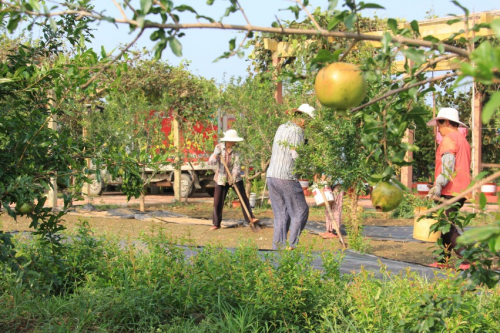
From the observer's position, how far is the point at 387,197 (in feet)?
5.41

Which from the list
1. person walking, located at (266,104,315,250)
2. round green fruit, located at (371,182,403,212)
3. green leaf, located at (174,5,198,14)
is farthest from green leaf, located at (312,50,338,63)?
person walking, located at (266,104,315,250)

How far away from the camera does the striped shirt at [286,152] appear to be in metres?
5.99

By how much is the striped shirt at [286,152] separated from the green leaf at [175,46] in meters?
4.61

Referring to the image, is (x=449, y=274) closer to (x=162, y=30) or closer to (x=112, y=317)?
(x=112, y=317)

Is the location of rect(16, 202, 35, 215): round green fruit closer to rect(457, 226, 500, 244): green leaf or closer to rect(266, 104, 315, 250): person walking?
rect(457, 226, 500, 244): green leaf

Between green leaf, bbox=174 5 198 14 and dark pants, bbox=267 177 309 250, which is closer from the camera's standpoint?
green leaf, bbox=174 5 198 14

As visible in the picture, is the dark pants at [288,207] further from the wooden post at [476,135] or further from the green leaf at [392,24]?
the wooden post at [476,135]

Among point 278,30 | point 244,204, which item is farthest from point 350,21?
point 244,204

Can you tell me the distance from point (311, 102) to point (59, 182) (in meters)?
5.37

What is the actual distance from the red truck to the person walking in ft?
17.7

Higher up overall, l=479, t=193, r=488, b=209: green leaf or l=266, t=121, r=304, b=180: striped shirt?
l=266, t=121, r=304, b=180: striped shirt

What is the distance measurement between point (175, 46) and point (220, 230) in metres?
7.62

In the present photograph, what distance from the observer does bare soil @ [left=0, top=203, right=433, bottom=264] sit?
21.0 feet

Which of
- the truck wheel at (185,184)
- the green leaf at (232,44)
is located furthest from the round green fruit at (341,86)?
the truck wheel at (185,184)
